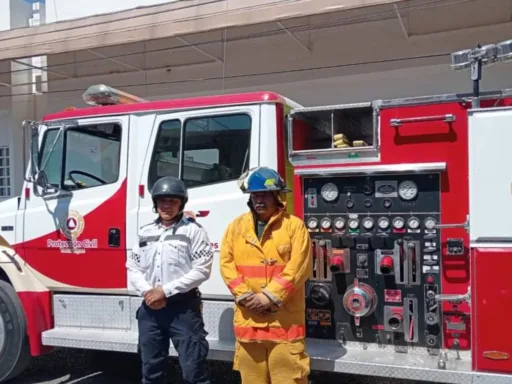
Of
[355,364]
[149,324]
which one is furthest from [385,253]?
[149,324]

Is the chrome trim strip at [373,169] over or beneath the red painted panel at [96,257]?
over

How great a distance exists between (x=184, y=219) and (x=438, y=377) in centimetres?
194

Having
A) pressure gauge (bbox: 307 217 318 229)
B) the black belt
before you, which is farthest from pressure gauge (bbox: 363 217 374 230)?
the black belt

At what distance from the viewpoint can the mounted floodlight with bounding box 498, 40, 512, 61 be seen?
355 centimetres

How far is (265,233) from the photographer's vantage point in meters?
3.55

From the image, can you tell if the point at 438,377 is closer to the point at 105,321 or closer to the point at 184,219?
the point at 184,219

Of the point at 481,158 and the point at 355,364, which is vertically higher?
the point at 481,158

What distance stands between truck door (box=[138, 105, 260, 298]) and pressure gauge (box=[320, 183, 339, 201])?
56 cm

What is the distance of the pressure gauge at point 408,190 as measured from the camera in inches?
150

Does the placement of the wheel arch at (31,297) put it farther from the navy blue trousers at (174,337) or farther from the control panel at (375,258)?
the control panel at (375,258)

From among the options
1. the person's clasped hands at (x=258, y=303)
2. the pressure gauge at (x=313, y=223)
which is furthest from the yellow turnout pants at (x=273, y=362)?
the pressure gauge at (x=313, y=223)

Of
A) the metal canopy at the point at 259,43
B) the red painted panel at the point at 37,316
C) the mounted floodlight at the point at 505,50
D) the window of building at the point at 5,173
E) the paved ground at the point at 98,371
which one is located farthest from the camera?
the window of building at the point at 5,173

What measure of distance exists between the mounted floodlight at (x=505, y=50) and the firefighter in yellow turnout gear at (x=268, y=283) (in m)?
1.63

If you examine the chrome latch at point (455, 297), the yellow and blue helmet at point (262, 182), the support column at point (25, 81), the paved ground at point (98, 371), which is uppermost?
the support column at point (25, 81)
